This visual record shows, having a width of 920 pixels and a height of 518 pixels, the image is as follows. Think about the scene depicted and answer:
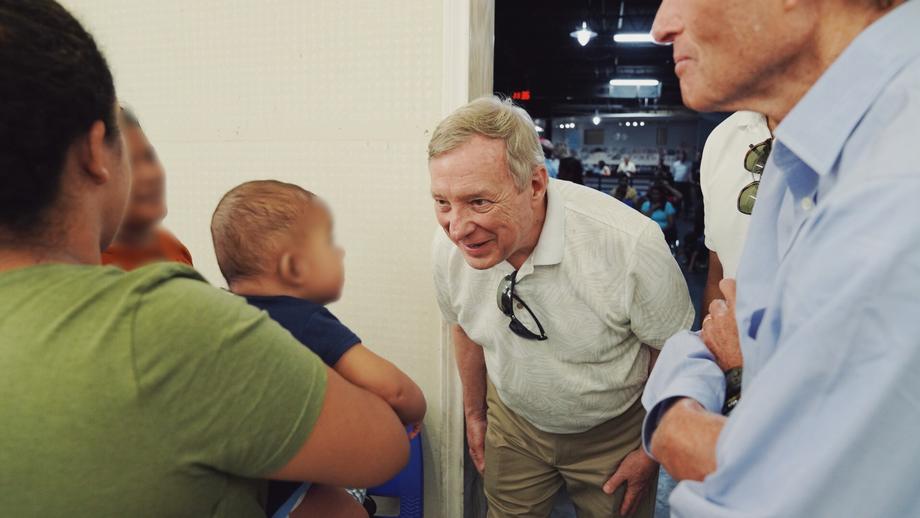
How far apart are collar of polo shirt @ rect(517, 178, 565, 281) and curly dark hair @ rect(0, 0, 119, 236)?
3.74ft

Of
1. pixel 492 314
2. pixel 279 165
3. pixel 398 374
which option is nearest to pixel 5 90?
pixel 398 374

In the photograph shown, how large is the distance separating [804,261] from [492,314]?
1165 millimetres

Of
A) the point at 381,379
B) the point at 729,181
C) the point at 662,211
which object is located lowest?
the point at 662,211

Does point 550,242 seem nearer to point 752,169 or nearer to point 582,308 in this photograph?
point 582,308

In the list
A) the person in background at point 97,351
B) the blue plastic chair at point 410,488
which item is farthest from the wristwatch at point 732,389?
the blue plastic chair at point 410,488

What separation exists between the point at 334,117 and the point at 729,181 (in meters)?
1.41

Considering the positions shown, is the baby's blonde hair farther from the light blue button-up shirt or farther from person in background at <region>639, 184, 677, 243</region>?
person in background at <region>639, 184, 677, 243</region>

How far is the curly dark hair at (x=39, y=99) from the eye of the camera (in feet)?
1.85

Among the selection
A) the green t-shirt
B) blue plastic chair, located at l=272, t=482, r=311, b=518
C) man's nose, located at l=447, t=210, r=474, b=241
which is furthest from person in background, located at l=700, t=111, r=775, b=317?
the green t-shirt

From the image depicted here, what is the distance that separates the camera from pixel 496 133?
1.48 metres

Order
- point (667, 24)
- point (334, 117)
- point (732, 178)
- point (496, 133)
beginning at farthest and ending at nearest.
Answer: point (334, 117), point (732, 178), point (496, 133), point (667, 24)

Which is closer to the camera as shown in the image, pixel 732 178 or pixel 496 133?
pixel 496 133

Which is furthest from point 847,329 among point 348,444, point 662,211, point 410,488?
point 662,211

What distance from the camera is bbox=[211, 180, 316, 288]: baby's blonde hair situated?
1.21 m
